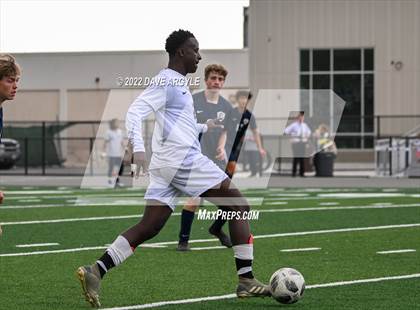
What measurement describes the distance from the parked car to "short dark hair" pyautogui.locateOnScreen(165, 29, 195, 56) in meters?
25.5

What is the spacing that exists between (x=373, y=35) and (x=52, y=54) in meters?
13.5

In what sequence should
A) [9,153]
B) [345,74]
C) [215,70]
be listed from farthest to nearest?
1. [345,74]
2. [9,153]
3. [215,70]

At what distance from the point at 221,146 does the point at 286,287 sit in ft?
13.6

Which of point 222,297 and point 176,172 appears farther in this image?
point 222,297

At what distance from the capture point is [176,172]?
7965 mm

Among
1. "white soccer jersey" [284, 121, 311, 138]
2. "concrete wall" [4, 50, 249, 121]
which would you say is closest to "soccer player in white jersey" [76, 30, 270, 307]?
"white soccer jersey" [284, 121, 311, 138]

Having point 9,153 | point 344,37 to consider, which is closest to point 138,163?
point 9,153

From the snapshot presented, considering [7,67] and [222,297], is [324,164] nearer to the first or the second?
[222,297]

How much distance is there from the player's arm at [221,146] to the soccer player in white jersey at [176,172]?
134 inches

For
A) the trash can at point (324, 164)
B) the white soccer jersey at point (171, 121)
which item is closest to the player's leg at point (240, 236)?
the white soccer jersey at point (171, 121)

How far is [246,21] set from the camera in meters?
44.6

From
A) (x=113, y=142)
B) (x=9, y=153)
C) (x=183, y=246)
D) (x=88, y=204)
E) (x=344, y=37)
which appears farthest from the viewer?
(x=344, y=37)

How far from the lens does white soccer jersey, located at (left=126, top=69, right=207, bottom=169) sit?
7.97 meters

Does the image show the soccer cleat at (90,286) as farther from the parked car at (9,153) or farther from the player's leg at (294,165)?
the parked car at (9,153)
